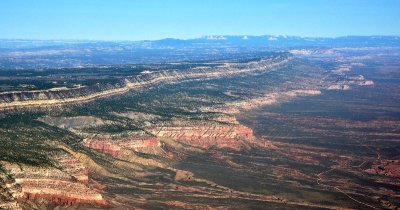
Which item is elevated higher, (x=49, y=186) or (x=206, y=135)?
(x=49, y=186)

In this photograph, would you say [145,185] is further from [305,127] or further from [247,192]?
[305,127]

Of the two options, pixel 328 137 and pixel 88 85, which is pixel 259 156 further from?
pixel 88 85

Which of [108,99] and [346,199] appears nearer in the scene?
[346,199]

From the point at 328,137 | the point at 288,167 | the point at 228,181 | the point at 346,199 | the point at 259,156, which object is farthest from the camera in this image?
the point at 328,137

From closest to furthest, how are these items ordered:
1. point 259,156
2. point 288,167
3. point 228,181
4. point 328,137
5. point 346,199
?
point 346,199
point 228,181
point 288,167
point 259,156
point 328,137

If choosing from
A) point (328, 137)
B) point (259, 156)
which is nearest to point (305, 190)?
point (259, 156)

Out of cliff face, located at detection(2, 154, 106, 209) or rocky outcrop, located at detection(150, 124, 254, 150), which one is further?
rocky outcrop, located at detection(150, 124, 254, 150)

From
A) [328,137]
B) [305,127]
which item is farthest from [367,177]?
[305,127]

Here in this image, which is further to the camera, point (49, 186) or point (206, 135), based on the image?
point (206, 135)

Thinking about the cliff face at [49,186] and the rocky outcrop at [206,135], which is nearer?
the cliff face at [49,186]
